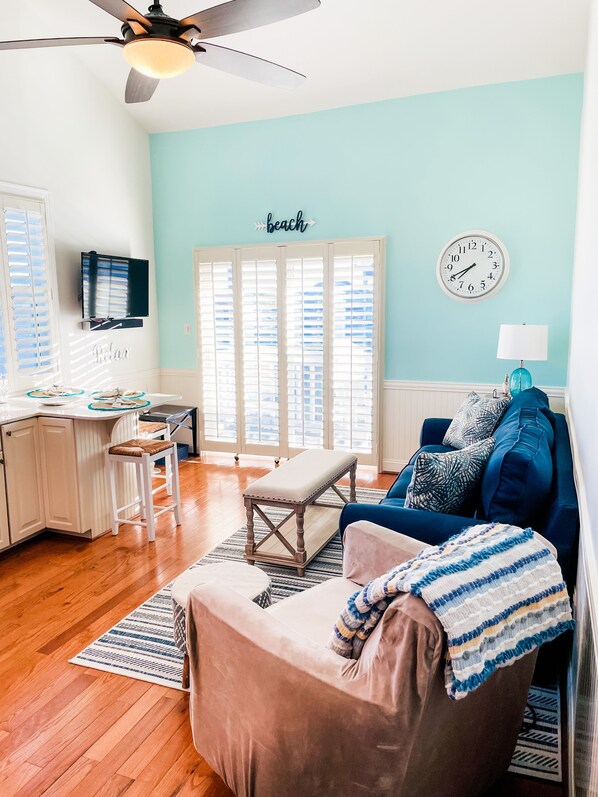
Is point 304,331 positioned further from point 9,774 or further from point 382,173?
point 9,774

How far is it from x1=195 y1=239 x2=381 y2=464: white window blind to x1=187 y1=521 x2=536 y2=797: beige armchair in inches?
135

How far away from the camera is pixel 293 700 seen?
4.90ft

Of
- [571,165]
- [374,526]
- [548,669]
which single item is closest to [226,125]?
[571,165]

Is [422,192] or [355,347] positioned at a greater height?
[422,192]

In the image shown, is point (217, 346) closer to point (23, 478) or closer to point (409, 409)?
point (409, 409)

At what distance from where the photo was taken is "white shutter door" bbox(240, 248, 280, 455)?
5375 mm

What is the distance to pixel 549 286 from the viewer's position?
4555mm

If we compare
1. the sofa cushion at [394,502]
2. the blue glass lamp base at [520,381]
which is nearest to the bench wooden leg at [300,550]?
the sofa cushion at [394,502]

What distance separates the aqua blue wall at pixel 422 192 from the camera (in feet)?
14.7

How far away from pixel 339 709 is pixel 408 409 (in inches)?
154

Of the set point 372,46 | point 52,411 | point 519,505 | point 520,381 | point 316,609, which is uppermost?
point 372,46

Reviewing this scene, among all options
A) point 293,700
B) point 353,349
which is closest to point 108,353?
point 353,349

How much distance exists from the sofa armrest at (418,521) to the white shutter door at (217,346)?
339cm

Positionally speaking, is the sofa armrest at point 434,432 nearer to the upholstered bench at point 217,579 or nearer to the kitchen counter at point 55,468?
the kitchen counter at point 55,468
